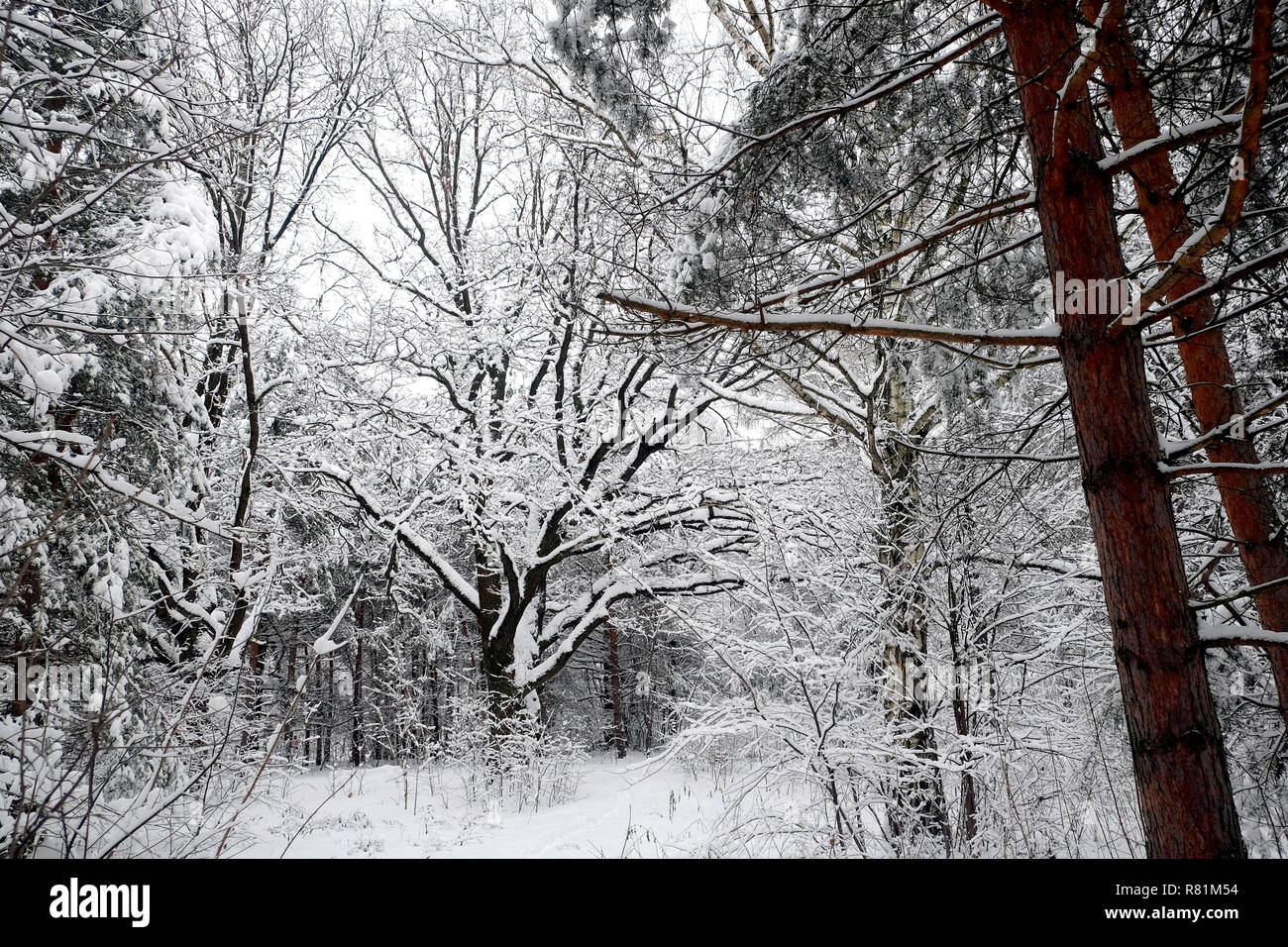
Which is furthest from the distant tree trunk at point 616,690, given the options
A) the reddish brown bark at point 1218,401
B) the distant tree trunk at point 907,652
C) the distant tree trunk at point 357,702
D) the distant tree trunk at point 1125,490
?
the distant tree trunk at point 1125,490

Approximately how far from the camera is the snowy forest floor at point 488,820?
5.56 meters

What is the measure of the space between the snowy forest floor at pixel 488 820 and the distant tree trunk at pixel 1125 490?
2.56 meters

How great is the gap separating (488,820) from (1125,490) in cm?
787

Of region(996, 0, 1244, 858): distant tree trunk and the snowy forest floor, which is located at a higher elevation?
region(996, 0, 1244, 858): distant tree trunk

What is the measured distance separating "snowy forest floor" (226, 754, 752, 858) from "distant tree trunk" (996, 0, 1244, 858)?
2561mm

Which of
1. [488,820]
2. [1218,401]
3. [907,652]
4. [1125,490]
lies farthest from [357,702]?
[1125,490]

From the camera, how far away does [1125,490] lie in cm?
213

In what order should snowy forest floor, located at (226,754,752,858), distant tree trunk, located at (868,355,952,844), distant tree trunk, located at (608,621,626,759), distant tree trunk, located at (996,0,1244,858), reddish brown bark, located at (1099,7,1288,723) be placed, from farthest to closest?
distant tree trunk, located at (608,621,626,759), snowy forest floor, located at (226,754,752,858), distant tree trunk, located at (868,355,952,844), reddish brown bark, located at (1099,7,1288,723), distant tree trunk, located at (996,0,1244,858)

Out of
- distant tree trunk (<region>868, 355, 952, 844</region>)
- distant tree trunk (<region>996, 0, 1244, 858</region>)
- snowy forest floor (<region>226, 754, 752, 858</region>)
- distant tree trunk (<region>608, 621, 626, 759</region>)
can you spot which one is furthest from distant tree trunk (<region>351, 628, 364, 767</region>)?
distant tree trunk (<region>996, 0, 1244, 858</region>)

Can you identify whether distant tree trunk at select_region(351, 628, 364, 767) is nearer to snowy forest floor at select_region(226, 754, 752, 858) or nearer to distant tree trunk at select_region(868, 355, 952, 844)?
snowy forest floor at select_region(226, 754, 752, 858)

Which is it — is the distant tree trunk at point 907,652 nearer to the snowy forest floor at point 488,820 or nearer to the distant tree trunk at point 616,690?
the snowy forest floor at point 488,820

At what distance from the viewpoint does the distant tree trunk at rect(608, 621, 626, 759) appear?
74.7 feet
